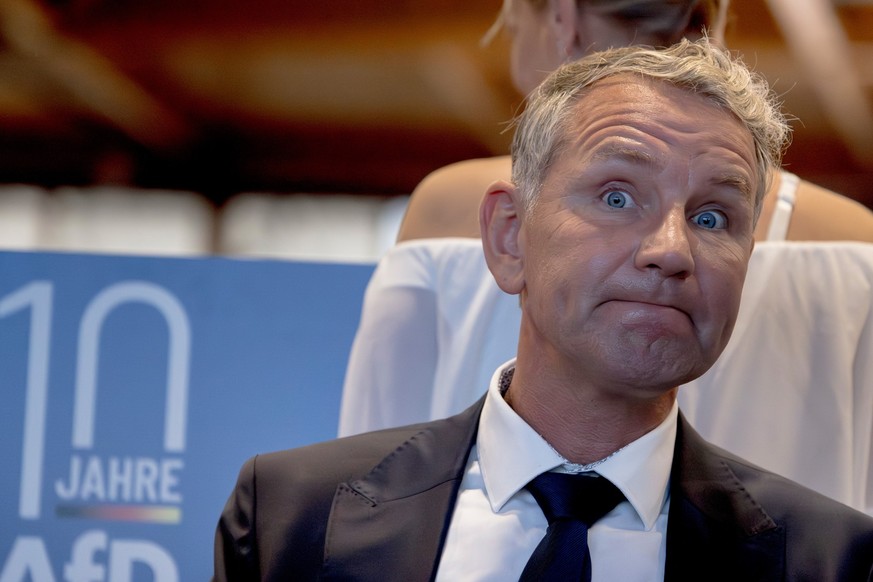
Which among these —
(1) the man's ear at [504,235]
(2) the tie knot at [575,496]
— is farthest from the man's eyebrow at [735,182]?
(2) the tie knot at [575,496]

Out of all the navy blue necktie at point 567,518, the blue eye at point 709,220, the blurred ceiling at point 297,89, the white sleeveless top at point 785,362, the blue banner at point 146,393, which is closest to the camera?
the navy blue necktie at point 567,518

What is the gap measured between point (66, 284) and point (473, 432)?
879mm

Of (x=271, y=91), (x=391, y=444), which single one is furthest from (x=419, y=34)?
(x=391, y=444)

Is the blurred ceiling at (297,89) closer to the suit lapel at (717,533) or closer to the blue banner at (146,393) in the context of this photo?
the blue banner at (146,393)

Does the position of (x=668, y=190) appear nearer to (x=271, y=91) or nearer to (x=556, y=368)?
(x=556, y=368)

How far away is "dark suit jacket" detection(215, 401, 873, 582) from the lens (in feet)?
4.21

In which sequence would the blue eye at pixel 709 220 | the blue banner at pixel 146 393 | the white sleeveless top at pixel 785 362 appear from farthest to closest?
the blue banner at pixel 146 393 → the white sleeveless top at pixel 785 362 → the blue eye at pixel 709 220

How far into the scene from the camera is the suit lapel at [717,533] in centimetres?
128

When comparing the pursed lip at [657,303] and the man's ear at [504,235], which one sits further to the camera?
the man's ear at [504,235]

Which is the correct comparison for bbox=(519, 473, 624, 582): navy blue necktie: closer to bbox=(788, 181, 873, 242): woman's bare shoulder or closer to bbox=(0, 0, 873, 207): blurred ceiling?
bbox=(788, 181, 873, 242): woman's bare shoulder

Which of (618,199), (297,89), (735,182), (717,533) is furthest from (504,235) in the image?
(297,89)

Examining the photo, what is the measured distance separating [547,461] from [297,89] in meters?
6.33

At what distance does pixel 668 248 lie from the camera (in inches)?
49.5

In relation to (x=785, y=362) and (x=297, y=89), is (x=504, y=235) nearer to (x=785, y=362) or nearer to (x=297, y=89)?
(x=785, y=362)
